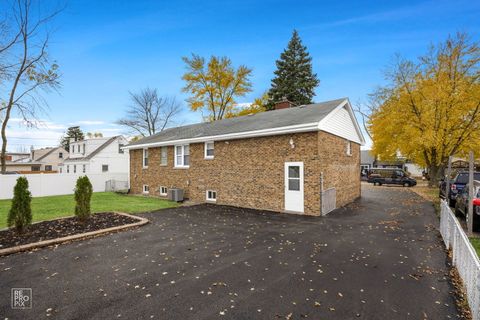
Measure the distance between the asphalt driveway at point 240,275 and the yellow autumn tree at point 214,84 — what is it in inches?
1109

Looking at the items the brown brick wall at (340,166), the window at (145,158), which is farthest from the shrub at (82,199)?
the window at (145,158)

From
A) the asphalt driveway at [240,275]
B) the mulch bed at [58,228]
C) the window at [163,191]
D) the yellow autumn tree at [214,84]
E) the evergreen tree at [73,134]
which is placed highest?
the yellow autumn tree at [214,84]

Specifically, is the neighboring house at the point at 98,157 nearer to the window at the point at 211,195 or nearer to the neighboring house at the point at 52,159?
the neighboring house at the point at 52,159

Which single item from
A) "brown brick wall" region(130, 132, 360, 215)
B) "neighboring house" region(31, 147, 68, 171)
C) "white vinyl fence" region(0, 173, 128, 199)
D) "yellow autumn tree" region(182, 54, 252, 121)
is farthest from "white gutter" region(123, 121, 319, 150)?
"neighboring house" region(31, 147, 68, 171)

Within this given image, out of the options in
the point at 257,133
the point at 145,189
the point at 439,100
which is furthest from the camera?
the point at 439,100

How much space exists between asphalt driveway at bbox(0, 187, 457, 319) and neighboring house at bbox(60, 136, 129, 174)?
91.7 feet

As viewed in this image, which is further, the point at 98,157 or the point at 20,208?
the point at 98,157

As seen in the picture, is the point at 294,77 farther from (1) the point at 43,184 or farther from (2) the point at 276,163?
(1) the point at 43,184

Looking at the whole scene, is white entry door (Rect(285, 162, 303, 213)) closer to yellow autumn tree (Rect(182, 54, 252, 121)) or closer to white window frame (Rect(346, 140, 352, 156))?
white window frame (Rect(346, 140, 352, 156))

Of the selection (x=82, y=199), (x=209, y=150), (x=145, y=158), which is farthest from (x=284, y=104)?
(x=82, y=199)

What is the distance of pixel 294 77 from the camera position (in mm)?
39875

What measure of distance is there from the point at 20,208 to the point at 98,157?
27.4 metres

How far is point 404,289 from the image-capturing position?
4.47m

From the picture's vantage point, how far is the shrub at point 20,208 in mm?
7508
